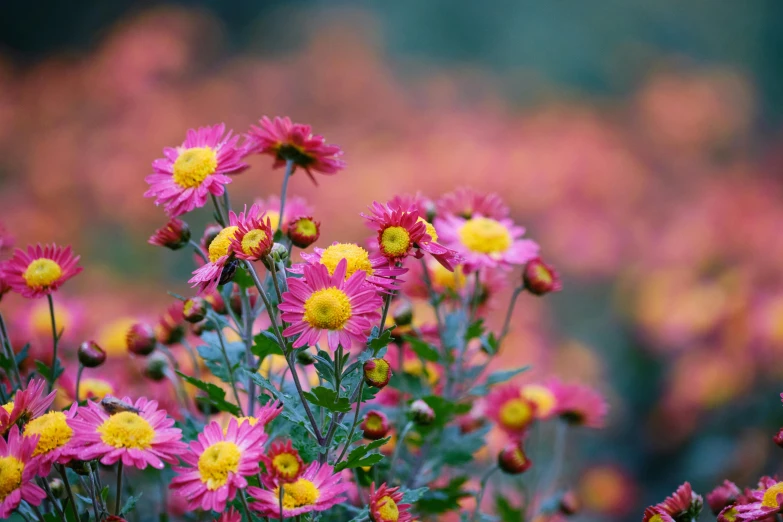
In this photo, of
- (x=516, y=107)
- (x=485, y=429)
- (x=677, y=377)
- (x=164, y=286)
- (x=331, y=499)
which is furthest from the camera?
→ (x=516, y=107)

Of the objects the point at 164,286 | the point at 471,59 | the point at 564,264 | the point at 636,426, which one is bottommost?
the point at 636,426

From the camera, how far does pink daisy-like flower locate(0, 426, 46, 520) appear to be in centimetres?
44

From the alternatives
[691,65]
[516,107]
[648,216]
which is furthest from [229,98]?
[691,65]

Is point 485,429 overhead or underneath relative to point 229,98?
underneath

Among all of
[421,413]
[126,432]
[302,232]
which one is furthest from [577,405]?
[126,432]

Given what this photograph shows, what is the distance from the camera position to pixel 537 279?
71 centimetres

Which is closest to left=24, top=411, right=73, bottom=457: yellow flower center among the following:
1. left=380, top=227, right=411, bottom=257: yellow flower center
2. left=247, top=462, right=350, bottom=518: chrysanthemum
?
left=247, top=462, right=350, bottom=518: chrysanthemum

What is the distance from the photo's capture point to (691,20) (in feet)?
7.84

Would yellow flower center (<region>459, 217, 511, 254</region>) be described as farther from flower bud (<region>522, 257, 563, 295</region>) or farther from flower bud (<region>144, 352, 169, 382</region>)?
flower bud (<region>144, 352, 169, 382</region>)

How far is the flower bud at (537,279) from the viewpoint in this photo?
706mm

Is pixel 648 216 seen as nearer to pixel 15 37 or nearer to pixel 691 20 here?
pixel 691 20

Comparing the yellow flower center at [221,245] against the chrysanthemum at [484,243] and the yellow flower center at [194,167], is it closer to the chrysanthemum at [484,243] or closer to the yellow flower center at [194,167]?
the yellow flower center at [194,167]

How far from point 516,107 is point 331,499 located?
1.93 metres

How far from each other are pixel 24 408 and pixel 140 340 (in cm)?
19
